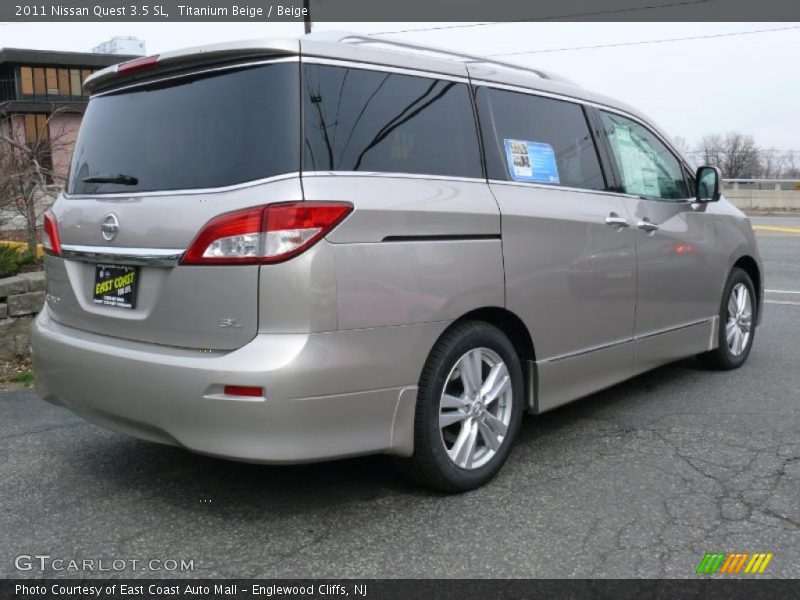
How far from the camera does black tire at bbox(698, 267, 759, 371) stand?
223 inches

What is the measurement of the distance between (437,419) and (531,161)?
1440 mm

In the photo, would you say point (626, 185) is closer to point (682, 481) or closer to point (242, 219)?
point (682, 481)

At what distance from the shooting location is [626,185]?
187 inches

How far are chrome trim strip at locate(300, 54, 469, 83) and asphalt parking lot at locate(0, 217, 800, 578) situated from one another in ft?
6.00

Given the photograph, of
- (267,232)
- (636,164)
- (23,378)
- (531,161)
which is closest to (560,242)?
(531,161)

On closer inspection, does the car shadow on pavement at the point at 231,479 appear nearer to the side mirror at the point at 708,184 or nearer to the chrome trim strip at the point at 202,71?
the chrome trim strip at the point at 202,71

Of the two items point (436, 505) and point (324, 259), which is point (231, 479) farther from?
point (324, 259)

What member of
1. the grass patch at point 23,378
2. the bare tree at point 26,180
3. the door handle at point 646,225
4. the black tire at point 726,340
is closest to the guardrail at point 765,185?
the black tire at point 726,340

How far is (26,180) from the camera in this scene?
323 inches

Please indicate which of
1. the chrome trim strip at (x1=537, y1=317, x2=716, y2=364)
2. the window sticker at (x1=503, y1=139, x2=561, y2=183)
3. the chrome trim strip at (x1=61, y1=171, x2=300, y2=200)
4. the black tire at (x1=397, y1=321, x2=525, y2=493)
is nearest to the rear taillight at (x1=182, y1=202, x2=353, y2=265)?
the chrome trim strip at (x1=61, y1=171, x2=300, y2=200)

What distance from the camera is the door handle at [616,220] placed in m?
4.42

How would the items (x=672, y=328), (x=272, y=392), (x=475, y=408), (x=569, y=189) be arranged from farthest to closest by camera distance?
(x=672, y=328)
(x=569, y=189)
(x=475, y=408)
(x=272, y=392)

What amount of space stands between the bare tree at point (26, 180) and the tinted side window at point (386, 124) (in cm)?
505

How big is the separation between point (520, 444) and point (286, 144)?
7.03ft
